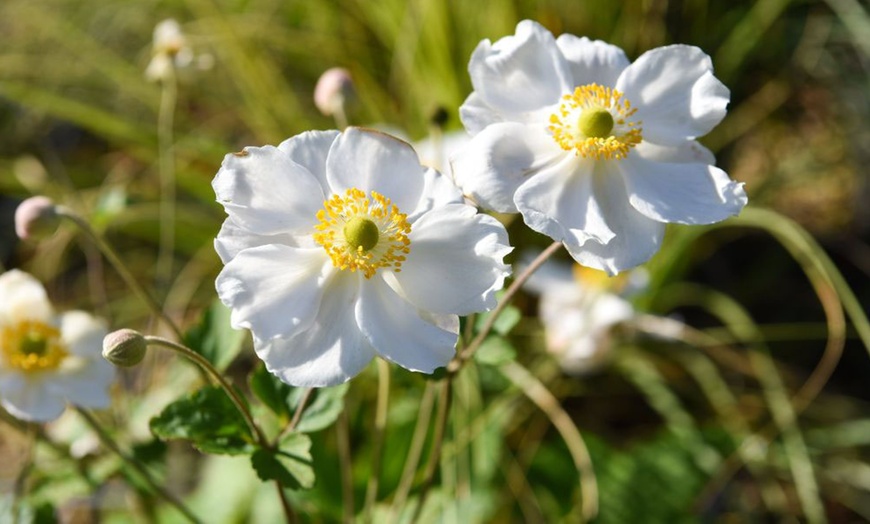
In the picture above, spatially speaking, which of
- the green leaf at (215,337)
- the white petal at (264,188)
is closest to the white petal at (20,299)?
the green leaf at (215,337)

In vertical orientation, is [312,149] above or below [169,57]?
above

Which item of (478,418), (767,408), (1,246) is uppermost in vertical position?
(478,418)

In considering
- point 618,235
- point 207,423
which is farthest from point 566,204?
point 207,423

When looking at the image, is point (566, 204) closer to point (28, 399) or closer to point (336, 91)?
point (336, 91)

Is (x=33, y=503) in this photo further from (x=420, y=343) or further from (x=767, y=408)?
(x=767, y=408)

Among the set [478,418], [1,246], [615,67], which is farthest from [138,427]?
[1,246]

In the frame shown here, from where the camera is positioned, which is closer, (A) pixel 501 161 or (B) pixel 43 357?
(A) pixel 501 161

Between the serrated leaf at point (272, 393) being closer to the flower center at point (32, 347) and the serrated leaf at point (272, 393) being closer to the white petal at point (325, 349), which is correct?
the white petal at point (325, 349)
